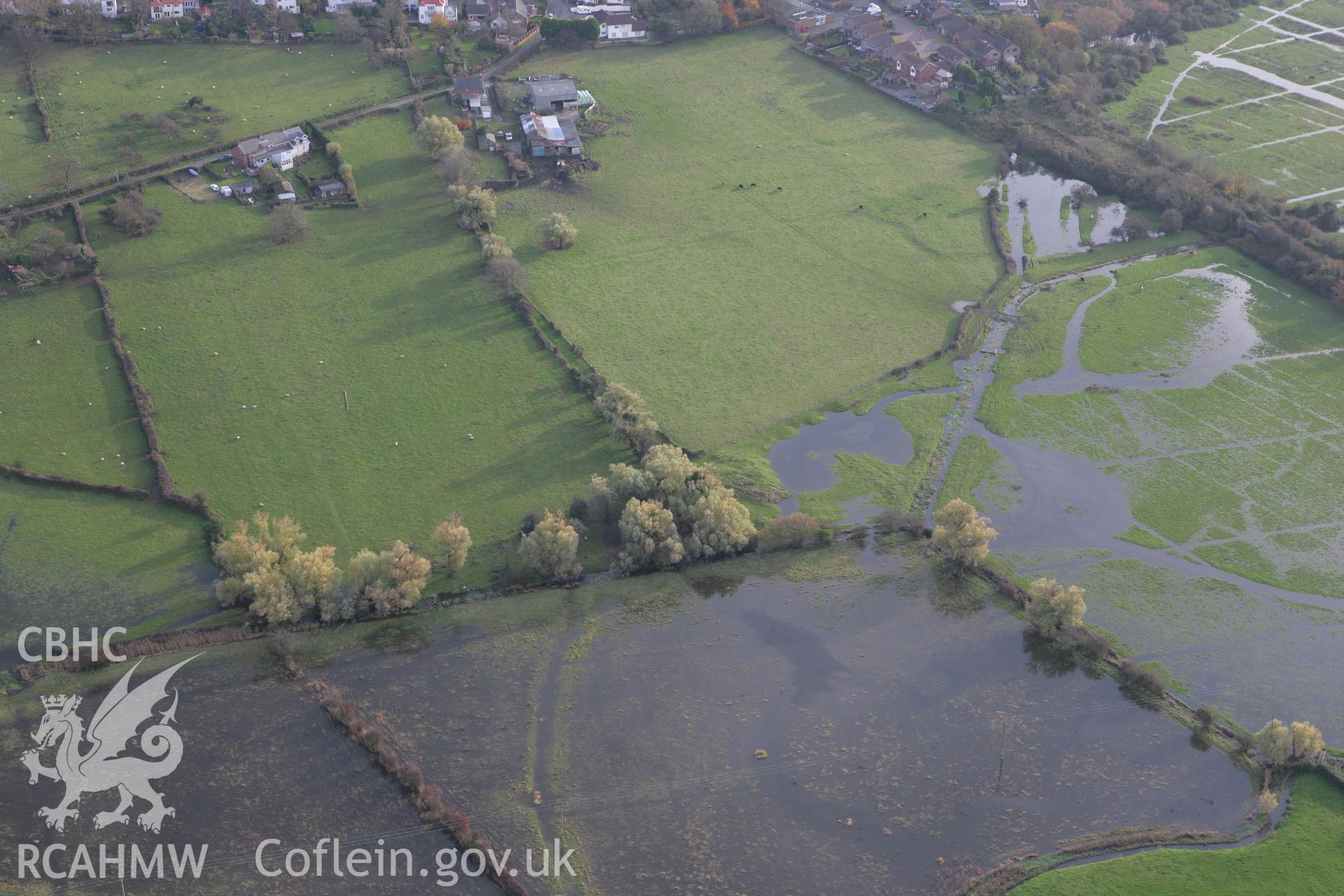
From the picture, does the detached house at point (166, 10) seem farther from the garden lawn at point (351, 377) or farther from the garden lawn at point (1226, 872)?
the garden lawn at point (1226, 872)

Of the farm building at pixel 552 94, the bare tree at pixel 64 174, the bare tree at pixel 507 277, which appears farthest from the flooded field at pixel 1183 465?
the bare tree at pixel 64 174

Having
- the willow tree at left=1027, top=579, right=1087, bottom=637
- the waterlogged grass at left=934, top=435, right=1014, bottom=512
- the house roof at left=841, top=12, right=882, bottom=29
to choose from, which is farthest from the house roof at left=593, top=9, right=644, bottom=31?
the willow tree at left=1027, top=579, right=1087, bottom=637

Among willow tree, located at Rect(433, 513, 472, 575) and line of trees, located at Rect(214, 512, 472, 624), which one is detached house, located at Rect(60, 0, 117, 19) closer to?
line of trees, located at Rect(214, 512, 472, 624)

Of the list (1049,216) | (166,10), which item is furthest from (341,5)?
(1049,216)

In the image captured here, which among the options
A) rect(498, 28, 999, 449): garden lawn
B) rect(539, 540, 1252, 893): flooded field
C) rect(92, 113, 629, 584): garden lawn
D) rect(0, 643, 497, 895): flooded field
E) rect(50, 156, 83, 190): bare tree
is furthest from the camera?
rect(50, 156, 83, 190): bare tree

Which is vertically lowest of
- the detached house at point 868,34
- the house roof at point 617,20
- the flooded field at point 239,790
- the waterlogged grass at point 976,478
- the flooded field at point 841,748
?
the flooded field at point 841,748

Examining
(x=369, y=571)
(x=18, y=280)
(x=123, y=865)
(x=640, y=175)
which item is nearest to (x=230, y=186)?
(x=18, y=280)

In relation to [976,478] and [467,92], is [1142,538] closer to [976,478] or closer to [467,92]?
[976,478]
